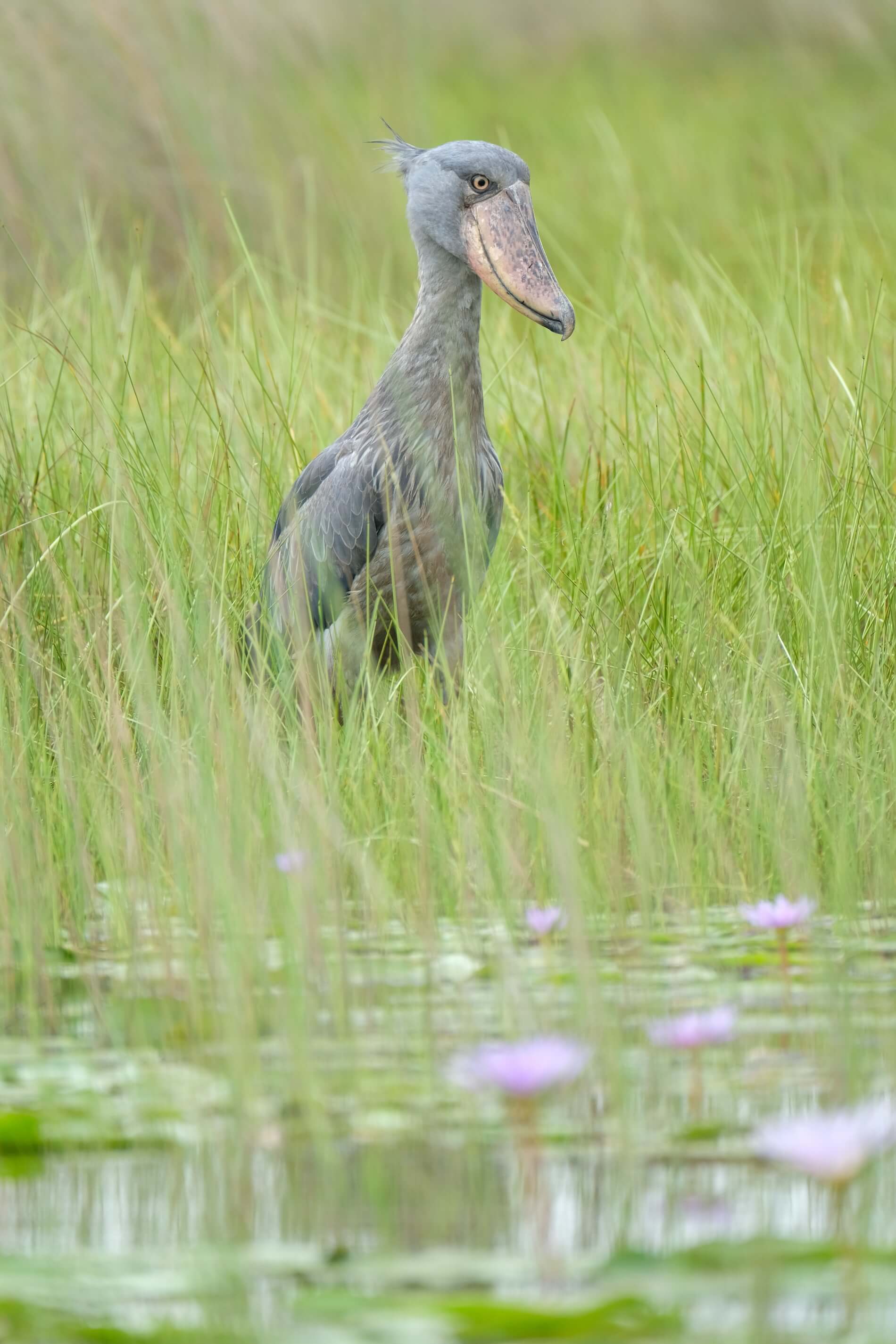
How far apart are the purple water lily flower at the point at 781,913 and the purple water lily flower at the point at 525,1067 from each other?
Answer: 0.45 m

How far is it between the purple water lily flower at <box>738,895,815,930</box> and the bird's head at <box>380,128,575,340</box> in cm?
144

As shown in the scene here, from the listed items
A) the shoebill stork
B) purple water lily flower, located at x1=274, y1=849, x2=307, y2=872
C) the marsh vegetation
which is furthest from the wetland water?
the shoebill stork

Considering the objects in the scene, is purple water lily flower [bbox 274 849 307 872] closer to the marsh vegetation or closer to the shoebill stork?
the marsh vegetation

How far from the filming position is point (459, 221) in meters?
3.20

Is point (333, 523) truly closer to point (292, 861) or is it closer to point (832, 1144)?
point (292, 861)

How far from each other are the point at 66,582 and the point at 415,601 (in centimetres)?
66

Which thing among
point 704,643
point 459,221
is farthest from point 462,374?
point 704,643

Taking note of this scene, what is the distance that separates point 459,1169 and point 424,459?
200 centimetres

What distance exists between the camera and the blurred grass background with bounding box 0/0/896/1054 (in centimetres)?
206

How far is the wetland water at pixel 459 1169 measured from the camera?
1152 mm

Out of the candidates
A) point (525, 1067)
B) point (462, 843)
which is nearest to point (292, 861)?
point (462, 843)

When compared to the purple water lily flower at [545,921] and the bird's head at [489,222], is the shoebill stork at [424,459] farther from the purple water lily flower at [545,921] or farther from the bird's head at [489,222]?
the purple water lily flower at [545,921]

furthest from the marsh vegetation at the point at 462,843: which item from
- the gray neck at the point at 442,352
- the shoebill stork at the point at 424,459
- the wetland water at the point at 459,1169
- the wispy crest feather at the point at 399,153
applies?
the wispy crest feather at the point at 399,153

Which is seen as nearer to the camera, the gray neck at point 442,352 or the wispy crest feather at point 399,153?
the gray neck at point 442,352
